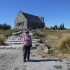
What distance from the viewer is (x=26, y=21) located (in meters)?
42.5

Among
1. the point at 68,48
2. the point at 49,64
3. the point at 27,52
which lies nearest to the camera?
the point at 49,64

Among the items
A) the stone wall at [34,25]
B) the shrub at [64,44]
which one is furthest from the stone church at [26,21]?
the shrub at [64,44]

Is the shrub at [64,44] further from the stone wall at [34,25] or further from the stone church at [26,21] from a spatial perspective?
Answer: the stone wall at [34,25]

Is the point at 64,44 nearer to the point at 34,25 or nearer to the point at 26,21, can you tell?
the point at 26,21

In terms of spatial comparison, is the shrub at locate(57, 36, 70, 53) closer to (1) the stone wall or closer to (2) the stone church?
(2) the stone church

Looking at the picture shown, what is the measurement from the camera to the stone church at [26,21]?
1685 inches

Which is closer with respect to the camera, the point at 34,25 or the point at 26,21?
the point at 26,21

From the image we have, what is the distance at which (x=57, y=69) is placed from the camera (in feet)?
24.2

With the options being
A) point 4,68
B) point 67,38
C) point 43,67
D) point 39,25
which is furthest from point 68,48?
point 39,25

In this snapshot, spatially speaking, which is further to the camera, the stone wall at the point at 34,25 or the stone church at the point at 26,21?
the stone wall at the point at 34,25

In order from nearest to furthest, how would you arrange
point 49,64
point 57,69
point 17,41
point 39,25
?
1. point 57,69
2. point 49,64
3. point 17,41
4. point 39,25

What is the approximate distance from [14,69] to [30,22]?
36369mm

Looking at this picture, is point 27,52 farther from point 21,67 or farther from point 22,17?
point 22,17

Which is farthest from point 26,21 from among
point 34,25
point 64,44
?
point 64,44
